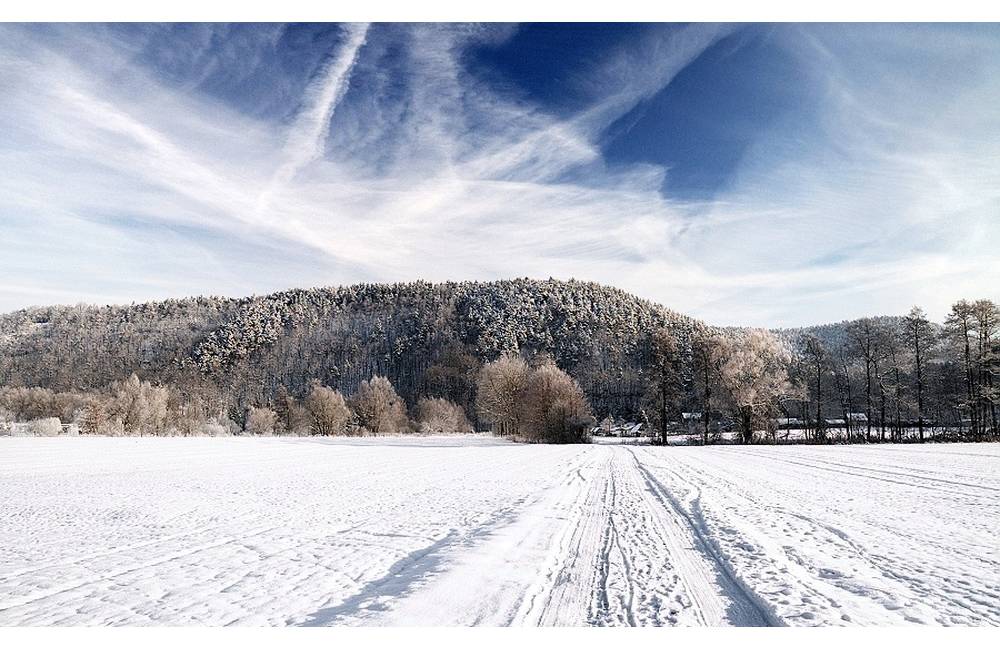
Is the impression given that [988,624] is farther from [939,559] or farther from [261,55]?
[261,55]

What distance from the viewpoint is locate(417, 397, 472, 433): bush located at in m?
102

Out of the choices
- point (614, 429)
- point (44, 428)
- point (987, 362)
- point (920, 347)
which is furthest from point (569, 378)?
point (44, 428)

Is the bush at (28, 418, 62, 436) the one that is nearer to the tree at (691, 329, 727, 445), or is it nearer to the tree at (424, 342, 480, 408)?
the tree at (691, 329, 727, 445)

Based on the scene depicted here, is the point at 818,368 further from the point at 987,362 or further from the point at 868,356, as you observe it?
the point at 987,362

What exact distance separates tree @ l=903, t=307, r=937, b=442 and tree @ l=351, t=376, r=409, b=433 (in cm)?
7731

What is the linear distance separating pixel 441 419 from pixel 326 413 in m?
22.9

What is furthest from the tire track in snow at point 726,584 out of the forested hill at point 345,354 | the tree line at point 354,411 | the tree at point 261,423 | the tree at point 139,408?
the forested hill at point 345,354

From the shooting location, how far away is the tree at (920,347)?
33.4m

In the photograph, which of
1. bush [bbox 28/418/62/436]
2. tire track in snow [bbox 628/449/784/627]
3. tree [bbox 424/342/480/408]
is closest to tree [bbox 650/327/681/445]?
tire track in snow [bbox 628/449/784/627]

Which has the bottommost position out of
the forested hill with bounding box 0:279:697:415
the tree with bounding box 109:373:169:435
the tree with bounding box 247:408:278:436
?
the tree with bounding box 247:408:278:436

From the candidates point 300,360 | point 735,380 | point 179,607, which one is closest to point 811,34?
point 179,607

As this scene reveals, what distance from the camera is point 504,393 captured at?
68875 millimetres

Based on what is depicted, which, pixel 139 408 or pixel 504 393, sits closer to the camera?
pixel 504 393

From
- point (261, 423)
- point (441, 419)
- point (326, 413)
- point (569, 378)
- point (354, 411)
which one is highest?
point (569, 378)
